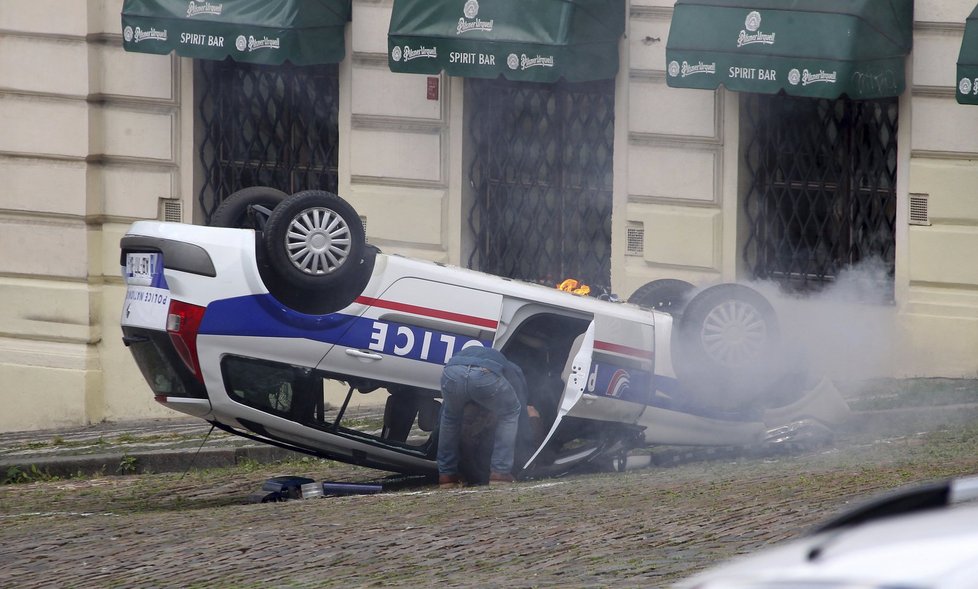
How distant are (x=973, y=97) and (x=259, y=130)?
6.73 metres

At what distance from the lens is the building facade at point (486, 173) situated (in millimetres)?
12062

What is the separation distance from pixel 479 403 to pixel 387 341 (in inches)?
24.8

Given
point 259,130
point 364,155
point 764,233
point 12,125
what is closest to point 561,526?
point 764,233

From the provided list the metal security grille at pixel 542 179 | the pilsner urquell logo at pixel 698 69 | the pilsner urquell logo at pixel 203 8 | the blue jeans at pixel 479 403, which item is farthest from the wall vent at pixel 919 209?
the pilsner urquell logo at pixel 203 8

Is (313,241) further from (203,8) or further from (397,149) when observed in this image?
(203,8)

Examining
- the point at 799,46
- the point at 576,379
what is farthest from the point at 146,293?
the point at 799,46

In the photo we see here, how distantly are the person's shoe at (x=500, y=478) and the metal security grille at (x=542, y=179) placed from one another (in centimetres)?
488

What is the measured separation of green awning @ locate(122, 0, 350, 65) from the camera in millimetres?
13516

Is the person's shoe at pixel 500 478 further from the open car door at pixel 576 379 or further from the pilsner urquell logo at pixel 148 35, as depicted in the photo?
the pilsner urquell logo at pixel 148 35

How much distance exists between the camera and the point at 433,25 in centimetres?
1306

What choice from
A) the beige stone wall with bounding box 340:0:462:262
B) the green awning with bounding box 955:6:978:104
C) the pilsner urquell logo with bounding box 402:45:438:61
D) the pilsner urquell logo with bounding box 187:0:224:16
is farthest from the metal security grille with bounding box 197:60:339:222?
the green awning with bounding box 955:6:978:104

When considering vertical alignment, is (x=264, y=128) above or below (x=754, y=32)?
below

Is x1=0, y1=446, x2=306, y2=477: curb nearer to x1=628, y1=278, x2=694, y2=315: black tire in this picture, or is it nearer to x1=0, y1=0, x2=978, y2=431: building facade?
x1=628, y1=278, x2=694, y2=315: black tire

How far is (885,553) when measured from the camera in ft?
Answer: 9.63
